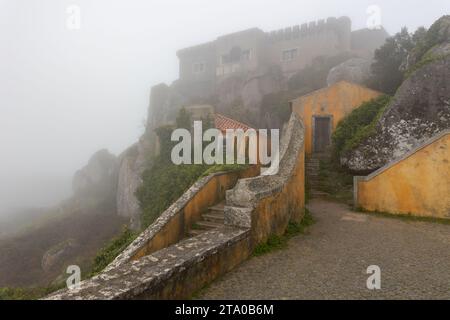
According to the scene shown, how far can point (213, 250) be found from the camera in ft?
A: 15.3

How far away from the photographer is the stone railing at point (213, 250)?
3.49 metres

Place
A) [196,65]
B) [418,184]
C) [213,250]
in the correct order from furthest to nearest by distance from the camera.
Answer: [196,65] → [418,184] → [213,250]

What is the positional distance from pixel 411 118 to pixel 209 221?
9837 millimetres

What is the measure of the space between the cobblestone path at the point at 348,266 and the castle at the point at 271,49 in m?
28.8

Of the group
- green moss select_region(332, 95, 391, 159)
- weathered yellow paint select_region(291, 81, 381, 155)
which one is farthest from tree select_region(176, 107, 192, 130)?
green moss select_region(332, 95, 391, 159)

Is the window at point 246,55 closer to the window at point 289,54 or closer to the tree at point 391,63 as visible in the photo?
the window at point 289,54

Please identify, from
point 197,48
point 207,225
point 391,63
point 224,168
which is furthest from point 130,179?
point 391,63

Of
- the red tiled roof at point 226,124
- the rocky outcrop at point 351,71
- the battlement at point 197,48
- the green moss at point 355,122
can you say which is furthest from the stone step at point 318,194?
the battlement at point 197,48

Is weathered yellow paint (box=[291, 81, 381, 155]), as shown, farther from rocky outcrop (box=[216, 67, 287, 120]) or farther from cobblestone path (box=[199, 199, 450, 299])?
rocky outcrop (box=[216, 67, 287, 120])

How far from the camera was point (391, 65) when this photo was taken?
64.4 ft

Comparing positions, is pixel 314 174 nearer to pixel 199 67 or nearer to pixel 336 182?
pixel 336 182

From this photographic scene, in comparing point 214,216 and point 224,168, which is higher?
point 224,168

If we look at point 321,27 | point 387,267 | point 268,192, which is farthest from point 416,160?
point 321,27

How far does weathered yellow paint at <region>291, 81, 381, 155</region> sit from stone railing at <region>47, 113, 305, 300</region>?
908 centimetres
